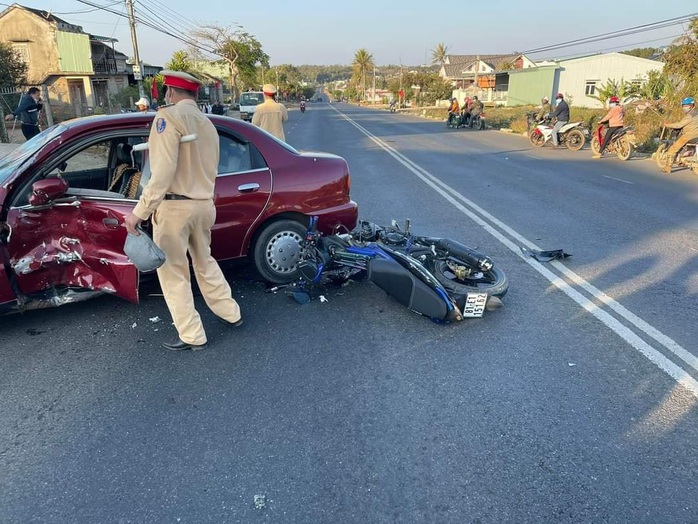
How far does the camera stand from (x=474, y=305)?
14.1ft

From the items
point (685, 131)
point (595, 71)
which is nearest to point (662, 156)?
point (685, 131)

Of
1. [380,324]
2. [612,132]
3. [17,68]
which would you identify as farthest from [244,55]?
[380,324]

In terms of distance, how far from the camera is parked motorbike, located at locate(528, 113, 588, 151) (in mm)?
17500

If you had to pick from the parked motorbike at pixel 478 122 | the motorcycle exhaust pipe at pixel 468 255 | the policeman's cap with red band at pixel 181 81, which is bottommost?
the parked motorbike at pixel 478 122

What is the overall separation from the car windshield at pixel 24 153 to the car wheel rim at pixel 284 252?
1.98m

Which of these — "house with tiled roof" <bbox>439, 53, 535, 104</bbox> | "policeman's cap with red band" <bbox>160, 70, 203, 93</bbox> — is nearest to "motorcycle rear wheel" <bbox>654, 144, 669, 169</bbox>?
"policeman's cap with red band" <bbox>160, 70, 203, 93</bbox>

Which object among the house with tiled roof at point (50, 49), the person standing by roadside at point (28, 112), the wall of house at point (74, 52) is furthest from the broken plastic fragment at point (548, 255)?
the wall of house at point (74, 52)

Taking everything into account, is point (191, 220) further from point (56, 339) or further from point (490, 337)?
point (490, 337)

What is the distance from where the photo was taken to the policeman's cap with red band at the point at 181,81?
3580mm

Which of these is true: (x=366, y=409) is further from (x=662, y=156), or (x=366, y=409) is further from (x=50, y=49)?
(x=50, y=49)

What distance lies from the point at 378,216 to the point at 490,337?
4155mm

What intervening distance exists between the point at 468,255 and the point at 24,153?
153 inches

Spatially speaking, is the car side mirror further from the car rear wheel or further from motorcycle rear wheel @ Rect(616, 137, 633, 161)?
motorcycle rear wheel @ Rect(616, 137, 633, 161)

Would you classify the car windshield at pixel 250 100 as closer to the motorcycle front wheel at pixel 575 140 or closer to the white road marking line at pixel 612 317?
the motorcycle front wheel at pixel 575 140
